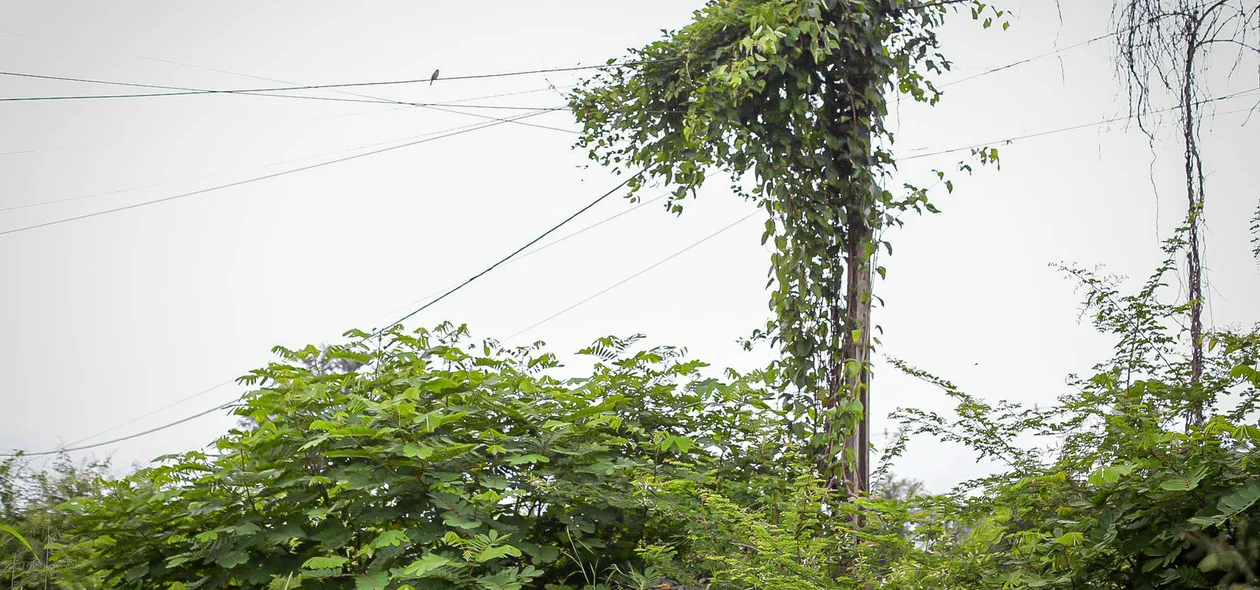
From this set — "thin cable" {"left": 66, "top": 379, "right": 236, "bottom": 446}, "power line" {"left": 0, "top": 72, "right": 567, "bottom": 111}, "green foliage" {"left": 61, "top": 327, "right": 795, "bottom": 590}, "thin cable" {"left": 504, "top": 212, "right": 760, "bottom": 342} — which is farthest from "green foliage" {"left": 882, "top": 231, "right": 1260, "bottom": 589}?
"thin cable" {"left": 66, "top": 379, "right": 236, "bottom": 446}

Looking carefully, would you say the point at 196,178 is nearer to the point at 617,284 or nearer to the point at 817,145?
the point at 617,284

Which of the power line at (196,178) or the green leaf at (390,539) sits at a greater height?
the power line at (196,178)

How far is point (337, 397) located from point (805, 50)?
8.15ft

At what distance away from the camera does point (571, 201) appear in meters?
4.85

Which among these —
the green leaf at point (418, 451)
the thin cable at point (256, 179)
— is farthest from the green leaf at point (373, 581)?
the thin cable at point (256, 179)

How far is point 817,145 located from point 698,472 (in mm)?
1763

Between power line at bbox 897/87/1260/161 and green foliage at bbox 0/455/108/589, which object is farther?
power line at bbox 897/87/1260/161

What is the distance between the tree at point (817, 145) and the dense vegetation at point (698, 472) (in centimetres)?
1

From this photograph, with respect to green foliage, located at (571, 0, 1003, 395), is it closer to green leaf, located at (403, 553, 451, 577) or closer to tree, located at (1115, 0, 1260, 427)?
tree, located at (1115, 0, 1260, 427)

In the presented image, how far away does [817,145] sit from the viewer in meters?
3.53

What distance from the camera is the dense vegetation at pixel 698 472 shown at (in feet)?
5.00

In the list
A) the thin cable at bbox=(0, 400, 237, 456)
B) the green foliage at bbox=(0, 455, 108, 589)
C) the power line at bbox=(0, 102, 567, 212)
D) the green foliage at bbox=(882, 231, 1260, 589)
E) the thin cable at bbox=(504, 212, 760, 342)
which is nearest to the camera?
the green foliage at bbox=(882, 231, 1260, 589)

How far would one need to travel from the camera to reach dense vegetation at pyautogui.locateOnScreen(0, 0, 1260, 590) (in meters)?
1.52

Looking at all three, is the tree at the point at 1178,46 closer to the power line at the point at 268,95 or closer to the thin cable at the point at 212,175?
the power line at the point at 268,95
